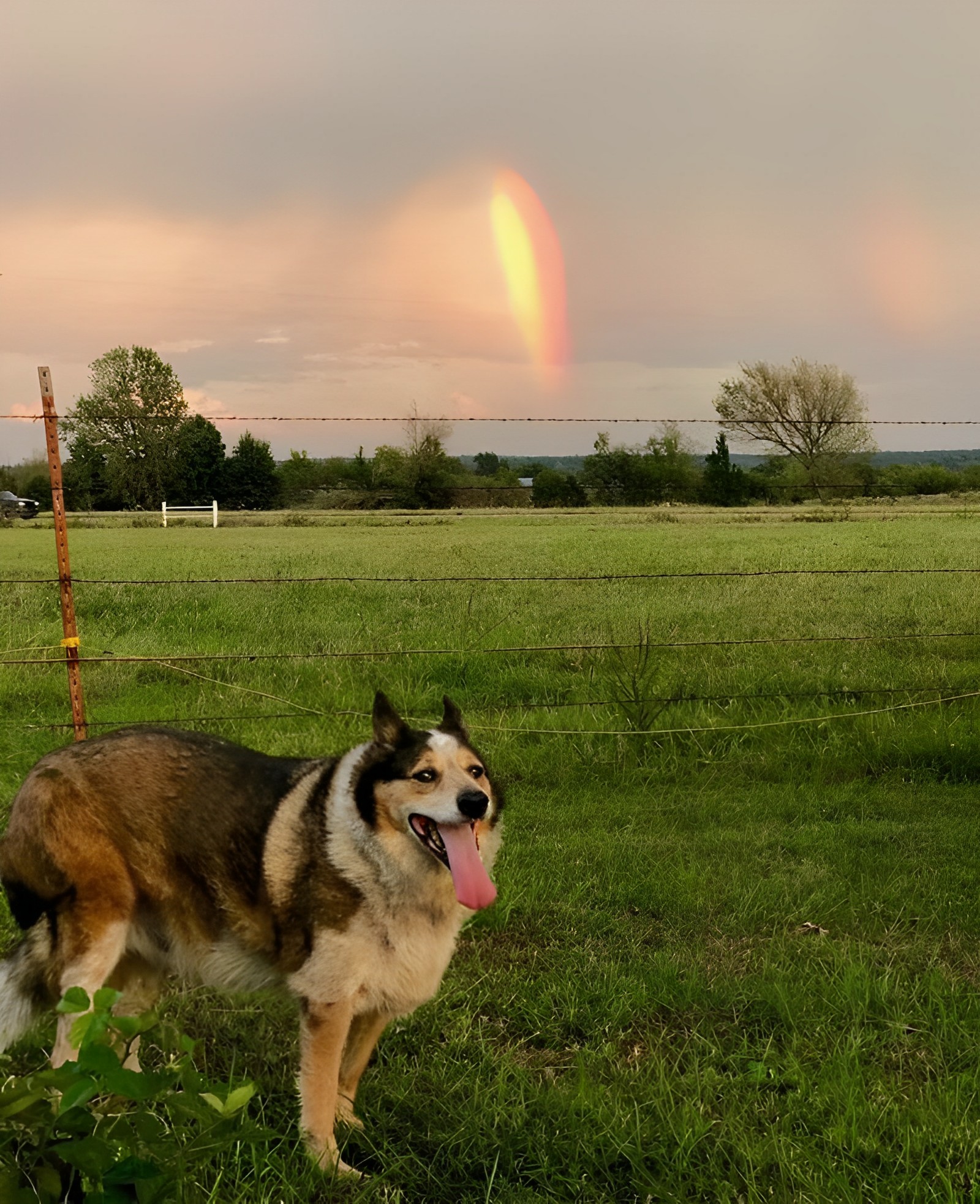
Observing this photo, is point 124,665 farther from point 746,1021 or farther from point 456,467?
point 746,1021

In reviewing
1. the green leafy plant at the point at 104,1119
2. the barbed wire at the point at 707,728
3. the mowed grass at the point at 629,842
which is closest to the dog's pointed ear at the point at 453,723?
the mowed grass at the point at 629,842

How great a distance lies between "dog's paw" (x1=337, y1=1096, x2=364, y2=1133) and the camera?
11.4 ft

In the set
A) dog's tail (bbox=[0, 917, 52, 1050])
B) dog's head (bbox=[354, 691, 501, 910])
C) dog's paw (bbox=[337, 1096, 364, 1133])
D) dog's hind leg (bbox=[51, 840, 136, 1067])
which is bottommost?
dog's paw (bbox=[337, 1096, 364, 1133])

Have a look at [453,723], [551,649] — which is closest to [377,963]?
[453,723]

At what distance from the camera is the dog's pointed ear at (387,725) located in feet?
11.5

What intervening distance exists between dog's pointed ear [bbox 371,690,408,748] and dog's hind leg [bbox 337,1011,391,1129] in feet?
3.31

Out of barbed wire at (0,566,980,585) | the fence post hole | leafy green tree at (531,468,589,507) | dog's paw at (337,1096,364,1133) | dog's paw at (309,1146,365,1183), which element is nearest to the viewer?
dog's paw at (309,1146,365,1183)

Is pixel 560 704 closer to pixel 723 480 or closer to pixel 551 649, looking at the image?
pixel 551 649

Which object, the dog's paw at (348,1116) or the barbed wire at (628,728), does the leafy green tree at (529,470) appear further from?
the dog's paw at (348,1116)

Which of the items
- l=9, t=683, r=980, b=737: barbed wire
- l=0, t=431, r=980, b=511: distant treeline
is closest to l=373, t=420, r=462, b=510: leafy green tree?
l=0, t=431, r=980, b=511: distant treeline

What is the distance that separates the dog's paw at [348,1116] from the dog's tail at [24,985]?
1127 millimetres

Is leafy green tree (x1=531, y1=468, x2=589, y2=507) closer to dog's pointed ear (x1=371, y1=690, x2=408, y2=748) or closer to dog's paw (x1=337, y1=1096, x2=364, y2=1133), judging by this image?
dog's pointed ear (x1=371, y1=690, x2=408, y2=748)

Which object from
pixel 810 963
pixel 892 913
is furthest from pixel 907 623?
pixel 810 963

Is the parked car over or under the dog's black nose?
over
